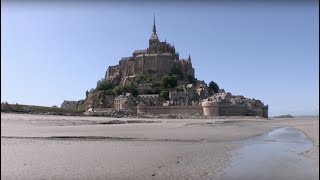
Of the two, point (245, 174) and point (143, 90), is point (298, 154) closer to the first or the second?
→ point (245, 174)

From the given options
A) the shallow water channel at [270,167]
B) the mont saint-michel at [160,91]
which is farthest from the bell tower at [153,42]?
the shallow water channel at [270,167]

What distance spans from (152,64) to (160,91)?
47.7 feet

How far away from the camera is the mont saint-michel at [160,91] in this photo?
3150 inches

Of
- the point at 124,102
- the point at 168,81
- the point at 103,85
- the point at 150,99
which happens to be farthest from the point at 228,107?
the point at 103,85

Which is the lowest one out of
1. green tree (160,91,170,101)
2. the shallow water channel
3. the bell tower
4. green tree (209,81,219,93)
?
the shallow water channel

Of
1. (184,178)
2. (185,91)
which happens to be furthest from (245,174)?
(185,91)

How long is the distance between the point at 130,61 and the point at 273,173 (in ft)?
329

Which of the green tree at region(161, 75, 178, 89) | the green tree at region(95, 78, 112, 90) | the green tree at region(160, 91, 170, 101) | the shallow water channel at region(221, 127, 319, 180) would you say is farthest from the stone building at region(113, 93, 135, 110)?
the shallow water channel at region(221, 127, 319, 180)

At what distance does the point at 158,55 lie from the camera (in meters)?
105

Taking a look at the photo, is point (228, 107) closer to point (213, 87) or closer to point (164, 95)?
point (164, 95)

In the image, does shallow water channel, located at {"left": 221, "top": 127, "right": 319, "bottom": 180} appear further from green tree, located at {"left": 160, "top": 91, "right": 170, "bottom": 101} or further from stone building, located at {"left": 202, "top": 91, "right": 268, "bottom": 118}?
green tree, located at {"left": 160, "top": 91, "right": 170, "bottom": 101}

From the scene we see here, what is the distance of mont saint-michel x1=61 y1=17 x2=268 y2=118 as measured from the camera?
80000 mm

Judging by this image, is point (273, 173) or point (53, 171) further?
point (273, 173)

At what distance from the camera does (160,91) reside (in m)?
92.8
